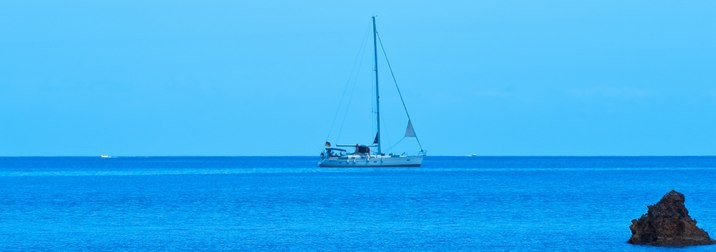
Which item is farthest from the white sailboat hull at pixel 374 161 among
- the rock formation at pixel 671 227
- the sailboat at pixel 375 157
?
the rock formation at pixel 671 227

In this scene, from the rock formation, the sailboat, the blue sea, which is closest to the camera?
the rock formation

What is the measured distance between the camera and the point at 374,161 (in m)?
134

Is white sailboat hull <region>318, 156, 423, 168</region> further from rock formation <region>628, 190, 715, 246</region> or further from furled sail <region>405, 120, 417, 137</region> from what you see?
rock formation <region>628, 190, 715, 246</region>

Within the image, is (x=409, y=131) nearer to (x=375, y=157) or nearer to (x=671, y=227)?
(x=375, y=157)

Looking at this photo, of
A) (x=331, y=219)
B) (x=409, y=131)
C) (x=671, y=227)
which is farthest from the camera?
(x=409, y=131)

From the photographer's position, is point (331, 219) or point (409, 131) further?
point (409, 131)

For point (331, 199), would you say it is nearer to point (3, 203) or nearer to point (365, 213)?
point (365, 213)

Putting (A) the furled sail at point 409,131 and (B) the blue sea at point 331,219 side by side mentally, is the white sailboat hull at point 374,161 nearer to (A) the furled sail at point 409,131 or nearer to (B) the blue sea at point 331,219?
(A) the furled sail at point 409,131

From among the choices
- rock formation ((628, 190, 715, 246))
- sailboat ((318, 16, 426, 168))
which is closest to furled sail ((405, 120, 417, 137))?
sailboat ((318, 16, 426, 168))

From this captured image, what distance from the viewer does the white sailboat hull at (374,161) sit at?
437 feet

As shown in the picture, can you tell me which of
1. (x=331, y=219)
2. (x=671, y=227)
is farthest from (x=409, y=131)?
(x=671, y=227)

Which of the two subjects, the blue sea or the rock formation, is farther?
the blue sea

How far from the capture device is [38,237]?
46406 millimetres

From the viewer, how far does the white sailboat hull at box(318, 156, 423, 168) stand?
133m
